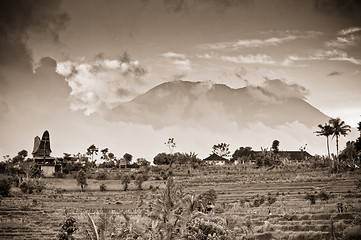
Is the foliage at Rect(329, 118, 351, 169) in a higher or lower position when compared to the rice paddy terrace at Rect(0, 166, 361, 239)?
higher

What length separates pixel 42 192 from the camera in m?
65.5

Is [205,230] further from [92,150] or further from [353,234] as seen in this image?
[92,150]

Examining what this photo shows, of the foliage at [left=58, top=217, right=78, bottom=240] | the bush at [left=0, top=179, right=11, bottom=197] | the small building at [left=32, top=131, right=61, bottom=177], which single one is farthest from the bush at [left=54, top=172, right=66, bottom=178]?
the foliage at [left=58, top=217, right=78, bottom=240]

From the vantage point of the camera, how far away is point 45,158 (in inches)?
4112

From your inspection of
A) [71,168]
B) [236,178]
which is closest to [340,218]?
[236,178]

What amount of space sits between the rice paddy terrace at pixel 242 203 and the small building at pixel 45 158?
1480 centimetres

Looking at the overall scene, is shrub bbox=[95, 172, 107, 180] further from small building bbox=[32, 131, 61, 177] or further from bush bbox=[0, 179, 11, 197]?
bush bbox=[0, 179, 11, 197]

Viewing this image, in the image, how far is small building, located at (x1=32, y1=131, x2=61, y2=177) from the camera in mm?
93000

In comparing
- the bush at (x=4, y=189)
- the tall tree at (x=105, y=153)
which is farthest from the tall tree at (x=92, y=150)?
Answer: the bush at (x=4, y=189)

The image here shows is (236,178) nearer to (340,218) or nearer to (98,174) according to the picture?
(98,174)

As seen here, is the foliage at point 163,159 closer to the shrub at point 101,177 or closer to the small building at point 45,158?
the small building at point 45,158

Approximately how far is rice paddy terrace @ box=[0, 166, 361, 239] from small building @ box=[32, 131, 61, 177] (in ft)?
48.6

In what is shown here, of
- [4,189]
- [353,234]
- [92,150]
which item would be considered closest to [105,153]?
[92,150]

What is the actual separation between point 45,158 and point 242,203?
2820 inches
